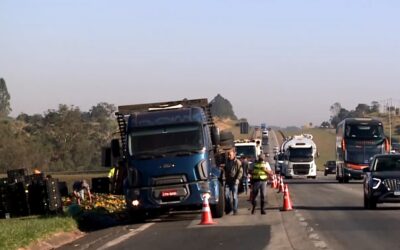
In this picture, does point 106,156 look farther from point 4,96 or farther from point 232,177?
point 4,96

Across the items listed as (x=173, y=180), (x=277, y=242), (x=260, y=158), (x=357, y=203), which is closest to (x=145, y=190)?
(x=173, y=180)

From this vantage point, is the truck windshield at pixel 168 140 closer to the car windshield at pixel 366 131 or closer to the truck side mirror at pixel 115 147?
the truck side mirror at pixel 115 147

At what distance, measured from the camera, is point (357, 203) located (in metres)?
29.6

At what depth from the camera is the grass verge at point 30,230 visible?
16375mm

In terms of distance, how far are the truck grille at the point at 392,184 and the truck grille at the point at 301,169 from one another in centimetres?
3744

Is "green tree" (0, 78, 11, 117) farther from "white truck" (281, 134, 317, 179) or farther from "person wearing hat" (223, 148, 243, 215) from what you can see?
"person wearing hat" (223, 148, 243, 215)

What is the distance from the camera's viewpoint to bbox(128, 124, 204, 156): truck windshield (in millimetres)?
22703

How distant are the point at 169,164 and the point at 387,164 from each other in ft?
25.3

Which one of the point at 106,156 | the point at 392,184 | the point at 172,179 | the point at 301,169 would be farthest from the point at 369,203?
the point at 301,169

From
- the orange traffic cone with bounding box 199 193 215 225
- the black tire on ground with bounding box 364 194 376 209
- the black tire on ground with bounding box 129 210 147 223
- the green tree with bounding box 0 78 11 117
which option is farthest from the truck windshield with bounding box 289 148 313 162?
the green tree with bounding box 0 78 11 117

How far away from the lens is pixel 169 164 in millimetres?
22531

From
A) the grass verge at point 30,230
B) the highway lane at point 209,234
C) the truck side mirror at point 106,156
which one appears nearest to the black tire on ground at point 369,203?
the highway lane at point 209,234

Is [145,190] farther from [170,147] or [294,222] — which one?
[294,222]

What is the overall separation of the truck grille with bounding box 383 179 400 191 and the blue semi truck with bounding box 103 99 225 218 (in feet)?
16.8
